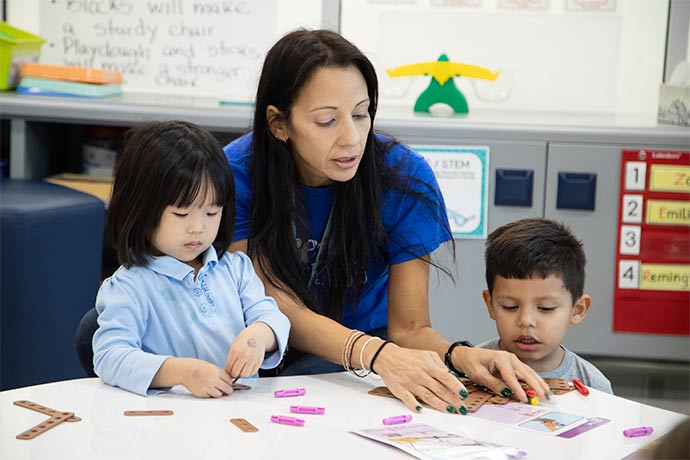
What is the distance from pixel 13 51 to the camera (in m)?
3.04

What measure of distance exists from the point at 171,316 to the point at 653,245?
6.17 feet

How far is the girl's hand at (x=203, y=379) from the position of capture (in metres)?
1.33

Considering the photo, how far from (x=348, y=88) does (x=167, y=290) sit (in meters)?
0.47

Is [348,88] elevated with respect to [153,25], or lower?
lower

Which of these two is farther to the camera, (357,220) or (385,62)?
(385,62)

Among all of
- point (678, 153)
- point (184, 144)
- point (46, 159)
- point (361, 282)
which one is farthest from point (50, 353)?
point (678, 153)

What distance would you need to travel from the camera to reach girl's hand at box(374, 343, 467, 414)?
1.34 meters

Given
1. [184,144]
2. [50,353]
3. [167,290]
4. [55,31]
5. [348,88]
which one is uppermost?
[55,31]

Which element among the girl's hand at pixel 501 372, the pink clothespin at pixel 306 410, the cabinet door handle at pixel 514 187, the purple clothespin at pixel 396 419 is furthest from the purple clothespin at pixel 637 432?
the cabinet door handle at pixel 514 187

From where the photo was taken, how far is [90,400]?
1295mm

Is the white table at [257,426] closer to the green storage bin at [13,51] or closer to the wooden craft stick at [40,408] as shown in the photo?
the wooden craft stick at [40,408]

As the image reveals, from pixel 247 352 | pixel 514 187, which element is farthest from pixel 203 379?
pixel 514 187

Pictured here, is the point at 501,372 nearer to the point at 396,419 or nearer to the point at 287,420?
the point at 396,419

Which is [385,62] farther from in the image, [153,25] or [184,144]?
[184,144]
